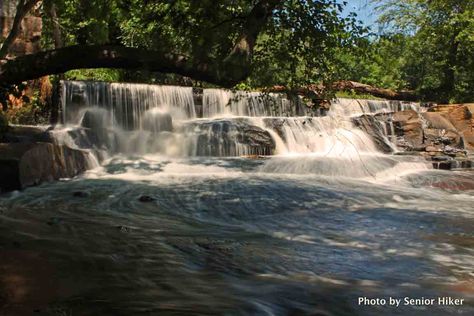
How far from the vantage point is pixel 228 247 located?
6.27 m

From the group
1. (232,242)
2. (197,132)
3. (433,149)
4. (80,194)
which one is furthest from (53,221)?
(433,149)

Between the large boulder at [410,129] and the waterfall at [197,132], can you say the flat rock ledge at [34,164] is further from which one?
the large boulder at [410,129]

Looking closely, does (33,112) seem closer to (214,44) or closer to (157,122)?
(157,122)

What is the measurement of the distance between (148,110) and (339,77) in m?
9.35

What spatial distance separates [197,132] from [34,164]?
21.0 ft

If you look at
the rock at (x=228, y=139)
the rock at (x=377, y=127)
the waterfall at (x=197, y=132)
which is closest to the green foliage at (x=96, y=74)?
the waterfall at (x=197, y=132)

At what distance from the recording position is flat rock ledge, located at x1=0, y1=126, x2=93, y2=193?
374 inches

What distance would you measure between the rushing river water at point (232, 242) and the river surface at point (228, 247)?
0.02 metres

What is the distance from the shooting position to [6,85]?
766cm

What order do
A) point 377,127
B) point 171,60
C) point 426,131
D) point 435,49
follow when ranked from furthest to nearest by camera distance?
point 435,49, point 426,131, point 377,127, point 171,60

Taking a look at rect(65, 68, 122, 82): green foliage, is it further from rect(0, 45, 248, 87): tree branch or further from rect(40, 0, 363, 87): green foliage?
rect(0, 45, 248, 87): tree branch

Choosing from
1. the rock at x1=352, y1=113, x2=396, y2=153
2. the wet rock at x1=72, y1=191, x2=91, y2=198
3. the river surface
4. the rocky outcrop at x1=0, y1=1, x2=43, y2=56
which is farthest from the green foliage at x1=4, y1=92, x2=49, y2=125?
the rock at x1=352, y1=113, x2=396, y2=153

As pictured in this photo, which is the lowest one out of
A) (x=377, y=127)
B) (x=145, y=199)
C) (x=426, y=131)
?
(x=145, y=199)

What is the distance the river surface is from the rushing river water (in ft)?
0.06
